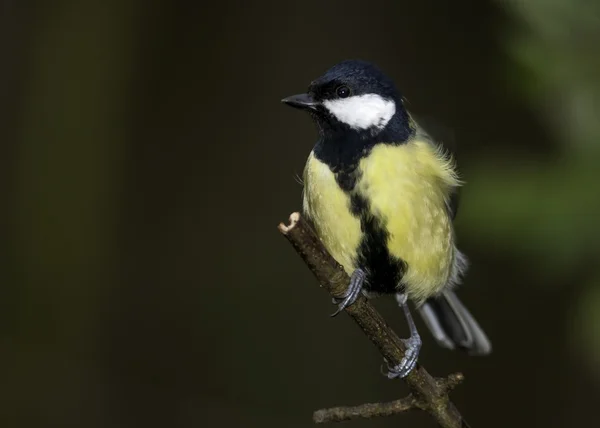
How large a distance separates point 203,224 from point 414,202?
1.97 m

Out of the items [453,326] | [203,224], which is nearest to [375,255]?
[453,326]

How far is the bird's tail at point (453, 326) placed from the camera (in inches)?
86.6

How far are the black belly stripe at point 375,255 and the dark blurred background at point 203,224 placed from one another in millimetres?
1436

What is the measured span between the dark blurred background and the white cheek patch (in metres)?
1.44

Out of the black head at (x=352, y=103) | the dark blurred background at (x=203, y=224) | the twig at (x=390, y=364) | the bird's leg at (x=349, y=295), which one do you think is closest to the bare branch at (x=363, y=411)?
the twig at (x=390, y=364)

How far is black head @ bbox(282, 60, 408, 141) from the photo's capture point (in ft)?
5.78

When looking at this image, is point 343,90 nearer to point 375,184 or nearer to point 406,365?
→ point 375,184

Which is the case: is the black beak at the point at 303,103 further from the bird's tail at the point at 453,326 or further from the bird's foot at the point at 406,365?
the bird's tail at the point at 453,326

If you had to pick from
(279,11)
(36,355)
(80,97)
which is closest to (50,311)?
(36,355)

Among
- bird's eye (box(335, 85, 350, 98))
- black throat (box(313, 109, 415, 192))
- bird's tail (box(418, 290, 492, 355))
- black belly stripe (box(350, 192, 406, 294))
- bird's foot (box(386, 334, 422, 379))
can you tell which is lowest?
bird's tail (box(418, 290, 492, 355))

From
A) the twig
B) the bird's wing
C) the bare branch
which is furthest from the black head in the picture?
the bare branch

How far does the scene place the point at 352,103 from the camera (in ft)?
5.81

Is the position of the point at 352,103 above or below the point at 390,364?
above

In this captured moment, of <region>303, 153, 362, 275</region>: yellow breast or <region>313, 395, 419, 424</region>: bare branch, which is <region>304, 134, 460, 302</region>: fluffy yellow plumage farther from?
<region>313, 395, 419, 424</region>: bare branch
